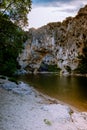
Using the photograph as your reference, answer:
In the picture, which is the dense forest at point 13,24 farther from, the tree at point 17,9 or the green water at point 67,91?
the green water at point 67,91

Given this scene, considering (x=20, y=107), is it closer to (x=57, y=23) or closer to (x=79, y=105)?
(x=79, y=105)

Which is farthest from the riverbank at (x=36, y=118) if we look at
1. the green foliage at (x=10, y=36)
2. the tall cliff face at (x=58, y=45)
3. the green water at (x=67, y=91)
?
the tall cliff face at (x=58, y=45)

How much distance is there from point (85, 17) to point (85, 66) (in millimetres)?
32185

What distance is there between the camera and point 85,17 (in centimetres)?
13225

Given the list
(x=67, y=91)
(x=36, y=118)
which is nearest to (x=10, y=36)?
(x=36, y=118)

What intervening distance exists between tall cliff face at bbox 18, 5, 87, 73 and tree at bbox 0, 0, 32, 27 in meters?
94.8

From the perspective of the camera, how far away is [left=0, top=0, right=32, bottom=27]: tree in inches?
1039

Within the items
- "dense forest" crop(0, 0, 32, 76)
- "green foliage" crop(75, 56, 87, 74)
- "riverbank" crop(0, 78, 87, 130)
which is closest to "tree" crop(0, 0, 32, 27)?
"dense forest" crop(0, 0, 32, 76)

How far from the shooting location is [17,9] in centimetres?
2688

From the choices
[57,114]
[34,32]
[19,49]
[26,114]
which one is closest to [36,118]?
[26,114]

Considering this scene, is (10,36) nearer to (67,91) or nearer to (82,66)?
(67,91)

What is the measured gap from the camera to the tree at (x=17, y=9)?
86.6 feet

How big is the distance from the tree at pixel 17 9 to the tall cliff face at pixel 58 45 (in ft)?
311

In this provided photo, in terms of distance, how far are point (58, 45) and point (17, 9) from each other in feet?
346
